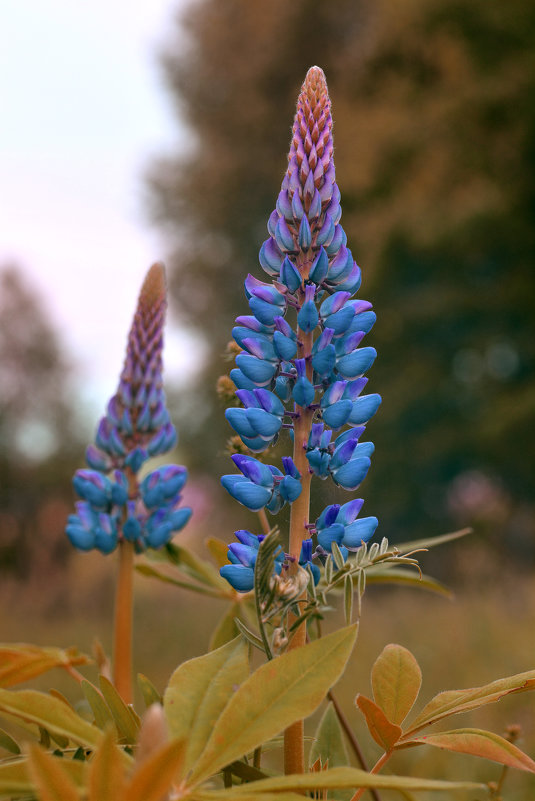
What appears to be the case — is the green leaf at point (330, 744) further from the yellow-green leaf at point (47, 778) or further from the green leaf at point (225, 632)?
the yellow-green leaf at point (47, 778)

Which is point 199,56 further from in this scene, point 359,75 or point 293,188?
point 293,188

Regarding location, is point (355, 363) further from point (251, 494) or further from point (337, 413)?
point (251, 494)

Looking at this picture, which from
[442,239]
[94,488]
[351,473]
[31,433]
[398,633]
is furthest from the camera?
[442,239]

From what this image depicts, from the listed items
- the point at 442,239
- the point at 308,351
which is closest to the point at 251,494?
the point at 308,351

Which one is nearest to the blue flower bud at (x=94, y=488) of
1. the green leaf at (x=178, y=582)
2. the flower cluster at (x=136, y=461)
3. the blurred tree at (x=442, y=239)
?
the flower cluster at (x=136, y=461)

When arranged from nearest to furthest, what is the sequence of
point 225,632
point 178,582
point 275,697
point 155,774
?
1. point 155,774
2. point 275,697
3. point 225,632
4. point 178,582
